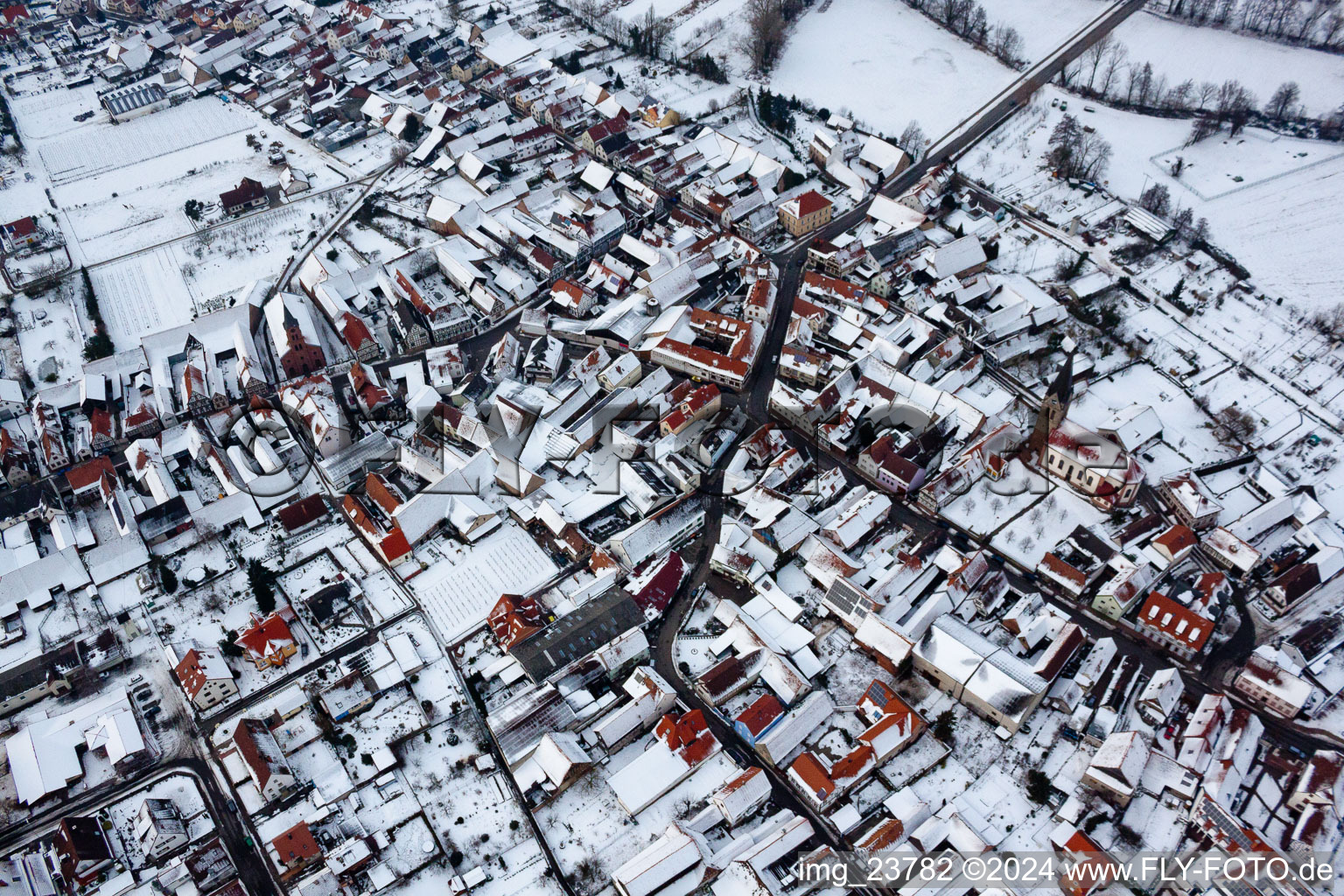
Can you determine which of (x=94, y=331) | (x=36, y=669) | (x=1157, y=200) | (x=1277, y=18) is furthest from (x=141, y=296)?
(x=1277, y=18)

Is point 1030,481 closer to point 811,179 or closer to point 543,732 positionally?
point 543,732

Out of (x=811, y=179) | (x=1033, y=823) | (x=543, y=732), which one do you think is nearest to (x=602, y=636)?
(x=543, y=732)

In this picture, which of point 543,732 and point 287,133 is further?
point 287,133

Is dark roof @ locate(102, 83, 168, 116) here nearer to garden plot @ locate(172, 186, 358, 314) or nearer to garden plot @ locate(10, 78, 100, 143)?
garden plot @ locate(10, 78, 100, 143)

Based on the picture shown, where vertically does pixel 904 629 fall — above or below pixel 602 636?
below

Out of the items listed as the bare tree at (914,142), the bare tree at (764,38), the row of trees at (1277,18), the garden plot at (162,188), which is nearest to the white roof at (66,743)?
the garden plot at (162,188)

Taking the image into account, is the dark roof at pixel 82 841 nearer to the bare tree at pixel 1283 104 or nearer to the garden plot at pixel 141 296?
the garden plot at pixel 141 296

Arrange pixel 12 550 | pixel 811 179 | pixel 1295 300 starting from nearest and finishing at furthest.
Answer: pixel 12 550 → pixel 1295 300 → pixel 811 179
